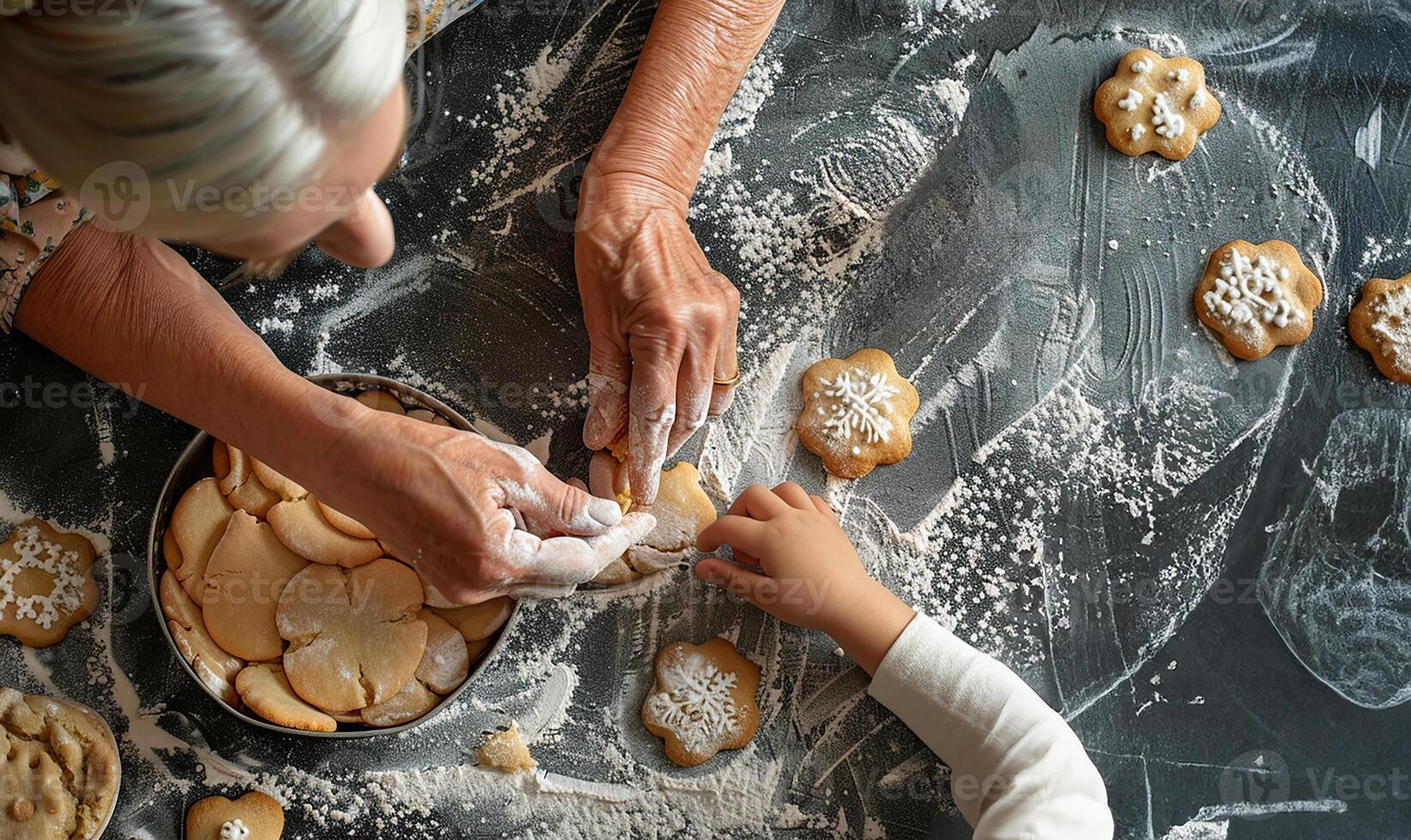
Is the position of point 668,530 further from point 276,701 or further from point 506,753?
point 276,701

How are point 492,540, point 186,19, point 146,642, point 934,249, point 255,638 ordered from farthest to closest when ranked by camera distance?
point 934,249 < point 146,642 < point 255,638 < point 492,540 < point 186,19

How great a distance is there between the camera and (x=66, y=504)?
147 cm

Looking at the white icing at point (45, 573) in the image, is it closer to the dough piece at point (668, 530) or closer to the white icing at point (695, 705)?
the dough piece at point (668, 530)

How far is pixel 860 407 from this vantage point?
1479 millimetres

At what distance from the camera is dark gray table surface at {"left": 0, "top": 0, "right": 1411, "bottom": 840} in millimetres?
1470

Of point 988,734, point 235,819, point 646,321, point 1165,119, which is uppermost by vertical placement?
point 1165,119

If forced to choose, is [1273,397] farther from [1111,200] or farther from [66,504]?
[66,504]

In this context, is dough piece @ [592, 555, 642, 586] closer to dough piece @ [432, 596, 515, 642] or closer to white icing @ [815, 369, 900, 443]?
dough piece @ [432, 596, 515, 642]

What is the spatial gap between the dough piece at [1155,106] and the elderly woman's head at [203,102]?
128 cm

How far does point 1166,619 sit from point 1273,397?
0.42 meters

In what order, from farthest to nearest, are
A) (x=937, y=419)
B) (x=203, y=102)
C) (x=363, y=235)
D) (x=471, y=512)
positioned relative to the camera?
(x=937, y=419) < (x=471, y=512) < (x=363, y=235) < (x=203, y=102)

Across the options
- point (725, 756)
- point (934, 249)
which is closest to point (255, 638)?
point (725, 756)

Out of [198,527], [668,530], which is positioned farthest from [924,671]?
[198,527]

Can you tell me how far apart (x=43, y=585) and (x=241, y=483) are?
1.23 ft
